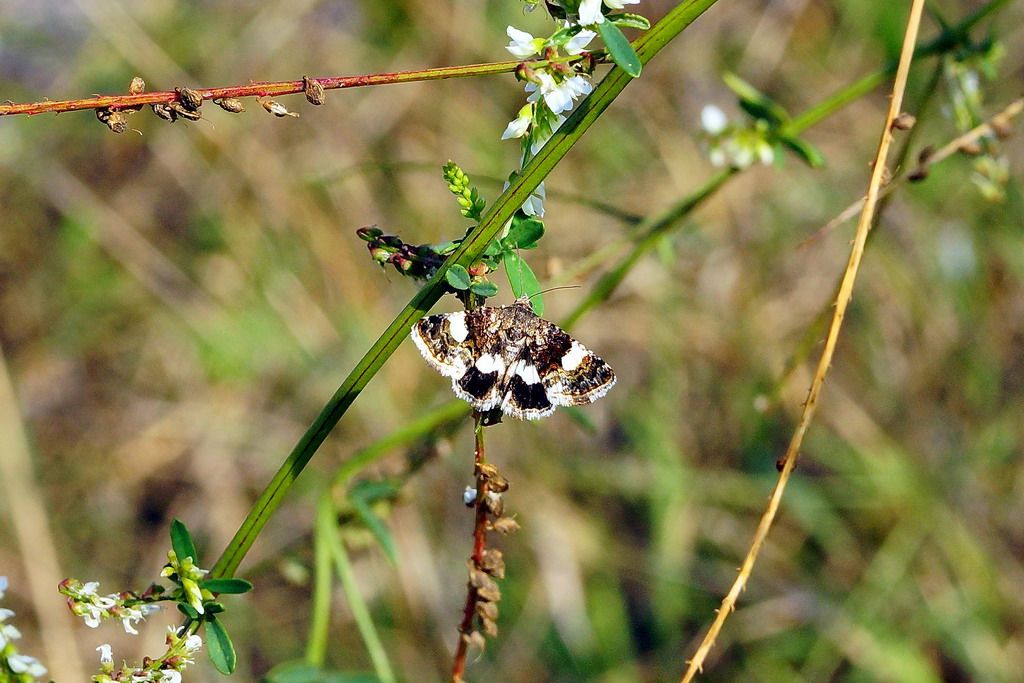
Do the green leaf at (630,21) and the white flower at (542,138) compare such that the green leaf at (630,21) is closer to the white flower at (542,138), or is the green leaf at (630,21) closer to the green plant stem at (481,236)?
the green plant stem at (481,236)

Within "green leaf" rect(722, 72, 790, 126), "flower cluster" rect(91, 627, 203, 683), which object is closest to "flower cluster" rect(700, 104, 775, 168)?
"green leaf" rect(722, 72, 790, 126)

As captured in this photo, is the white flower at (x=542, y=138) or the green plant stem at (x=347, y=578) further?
the green plant stem at (x=347, y=578)

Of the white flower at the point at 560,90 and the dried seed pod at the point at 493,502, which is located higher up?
the white flower at the point at 560,90

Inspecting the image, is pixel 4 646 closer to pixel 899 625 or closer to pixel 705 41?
pixel 899 625

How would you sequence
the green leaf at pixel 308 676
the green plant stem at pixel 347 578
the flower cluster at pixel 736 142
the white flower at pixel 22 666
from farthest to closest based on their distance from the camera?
1. the flower cluster at pixel 736 142
2. the green plant stem at pixel 347 578
3. the green leaf at pixel 308 676
4. the white flower at pixel 22 666

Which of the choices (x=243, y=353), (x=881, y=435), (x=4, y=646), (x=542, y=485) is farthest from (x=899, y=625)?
(x=4, y=646)

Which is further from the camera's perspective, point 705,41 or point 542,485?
point 705,41

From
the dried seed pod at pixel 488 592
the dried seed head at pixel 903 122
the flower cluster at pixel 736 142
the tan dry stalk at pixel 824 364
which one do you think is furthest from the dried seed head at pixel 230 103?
the flower cluster at pixel 736 142
